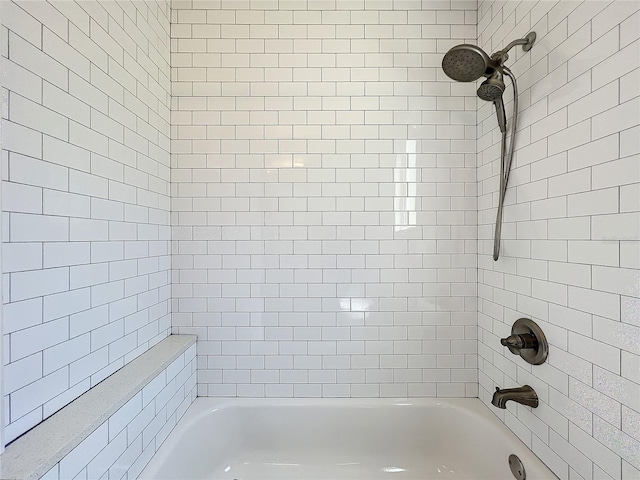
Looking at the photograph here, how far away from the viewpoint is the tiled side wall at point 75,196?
0.86 meters

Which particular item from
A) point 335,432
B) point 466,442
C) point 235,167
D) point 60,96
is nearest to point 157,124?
point 235,167

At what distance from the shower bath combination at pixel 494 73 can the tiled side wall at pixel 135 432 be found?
5.12 ft

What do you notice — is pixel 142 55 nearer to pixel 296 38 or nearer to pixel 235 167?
pixel 235 167

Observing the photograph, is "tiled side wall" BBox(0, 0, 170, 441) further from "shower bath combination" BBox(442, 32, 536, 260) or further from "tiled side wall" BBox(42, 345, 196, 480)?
"shower bath combination" BBox(442, 32, 536, 260)

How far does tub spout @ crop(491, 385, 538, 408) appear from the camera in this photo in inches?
49.9

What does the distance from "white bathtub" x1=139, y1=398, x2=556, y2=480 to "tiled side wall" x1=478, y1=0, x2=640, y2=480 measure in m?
0.34

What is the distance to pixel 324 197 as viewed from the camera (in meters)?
1.74

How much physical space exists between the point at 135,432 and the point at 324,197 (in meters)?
1.28

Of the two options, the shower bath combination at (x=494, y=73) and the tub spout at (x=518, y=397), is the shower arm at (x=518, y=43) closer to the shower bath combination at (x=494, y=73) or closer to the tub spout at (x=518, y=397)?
the shower bath combination at (x=494, y=73)

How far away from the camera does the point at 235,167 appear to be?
1746 mm

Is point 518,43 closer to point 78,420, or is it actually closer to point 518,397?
point 518,397

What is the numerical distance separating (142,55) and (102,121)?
48 centimetres

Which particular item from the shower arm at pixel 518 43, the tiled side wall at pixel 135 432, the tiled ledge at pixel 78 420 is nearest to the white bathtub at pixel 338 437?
the tiled side wall at pixel 135 432

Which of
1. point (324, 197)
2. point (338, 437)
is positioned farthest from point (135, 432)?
point (324, 197)
